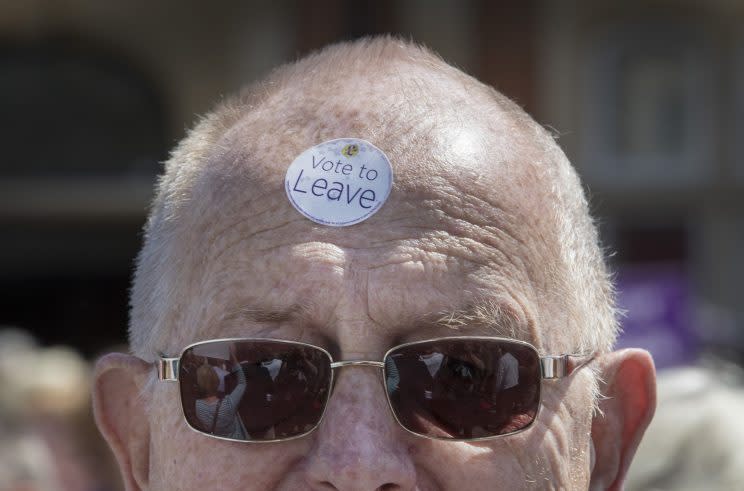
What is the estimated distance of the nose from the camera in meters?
1.92

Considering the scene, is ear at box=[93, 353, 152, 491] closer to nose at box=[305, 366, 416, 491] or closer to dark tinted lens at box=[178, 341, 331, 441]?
dark tinted lens at box=[178, 341, 331, 441]

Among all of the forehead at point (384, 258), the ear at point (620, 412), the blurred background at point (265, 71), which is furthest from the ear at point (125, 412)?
the blurred background at point (265, 71)

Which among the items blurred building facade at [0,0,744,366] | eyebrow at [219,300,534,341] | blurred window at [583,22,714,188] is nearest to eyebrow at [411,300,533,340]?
eyebrow at [219,300,534,341]

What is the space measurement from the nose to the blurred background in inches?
277

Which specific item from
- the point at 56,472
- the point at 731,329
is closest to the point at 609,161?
the point at 731,329

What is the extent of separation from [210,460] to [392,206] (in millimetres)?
531

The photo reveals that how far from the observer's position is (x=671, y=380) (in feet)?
11.6

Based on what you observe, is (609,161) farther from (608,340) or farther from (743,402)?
(608,340)

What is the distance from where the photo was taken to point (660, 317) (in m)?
6.34

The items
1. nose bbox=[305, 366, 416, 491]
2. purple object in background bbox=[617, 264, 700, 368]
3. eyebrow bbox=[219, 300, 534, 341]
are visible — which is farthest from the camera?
purple object in background bbox=[617, 264, 700, 368]

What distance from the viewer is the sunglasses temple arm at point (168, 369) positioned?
85.7 inches

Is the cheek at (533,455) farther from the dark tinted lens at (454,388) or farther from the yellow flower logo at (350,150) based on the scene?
the yellow flower logo at (350,150)

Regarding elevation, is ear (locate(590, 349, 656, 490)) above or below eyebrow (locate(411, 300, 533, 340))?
below

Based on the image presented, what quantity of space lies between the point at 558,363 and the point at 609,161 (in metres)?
8.11
